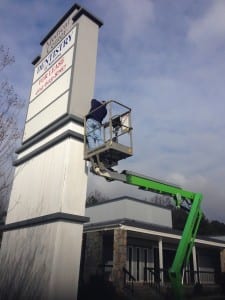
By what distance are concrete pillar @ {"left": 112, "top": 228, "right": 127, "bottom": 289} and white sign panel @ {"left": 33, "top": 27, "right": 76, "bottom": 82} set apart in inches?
336

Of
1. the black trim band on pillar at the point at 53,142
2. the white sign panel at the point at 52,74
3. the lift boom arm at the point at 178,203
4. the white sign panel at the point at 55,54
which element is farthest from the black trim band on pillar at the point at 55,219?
the white sign panel at the point at 55,54

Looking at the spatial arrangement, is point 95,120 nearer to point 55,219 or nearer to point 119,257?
point 55,219

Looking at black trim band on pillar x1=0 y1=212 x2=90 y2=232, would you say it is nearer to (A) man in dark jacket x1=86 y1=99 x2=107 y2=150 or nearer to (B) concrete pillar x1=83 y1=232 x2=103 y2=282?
(A) man in dark jacket x1=86 y1=99 x2=107 y2=150

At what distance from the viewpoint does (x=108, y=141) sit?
8.70 meters

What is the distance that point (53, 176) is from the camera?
934 cm

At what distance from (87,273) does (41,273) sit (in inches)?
441

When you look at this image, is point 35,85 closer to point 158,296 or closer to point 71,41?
point 71,41

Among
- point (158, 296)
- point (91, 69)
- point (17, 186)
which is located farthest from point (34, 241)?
point (158, 296)

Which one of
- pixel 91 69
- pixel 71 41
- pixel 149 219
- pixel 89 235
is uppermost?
pixel 71 41

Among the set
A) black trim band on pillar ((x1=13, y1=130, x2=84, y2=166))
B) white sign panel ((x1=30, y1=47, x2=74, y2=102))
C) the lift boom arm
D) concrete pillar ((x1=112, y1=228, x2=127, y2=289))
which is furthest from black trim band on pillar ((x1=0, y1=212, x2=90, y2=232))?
concrete pillar ((x1=112, y1=228, x2=127, y2=289))

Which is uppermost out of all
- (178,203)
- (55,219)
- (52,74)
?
(52,74)

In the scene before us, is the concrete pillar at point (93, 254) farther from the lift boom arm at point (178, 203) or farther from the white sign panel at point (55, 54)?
the white sign panel at point (55, 54)

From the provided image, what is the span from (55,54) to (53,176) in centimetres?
496

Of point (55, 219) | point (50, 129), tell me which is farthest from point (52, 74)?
point (55, 219)
